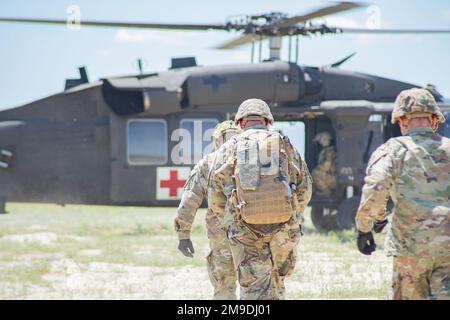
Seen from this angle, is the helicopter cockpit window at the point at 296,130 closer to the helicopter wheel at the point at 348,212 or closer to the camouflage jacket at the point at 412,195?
the helicopter wheel at the point at 348,212

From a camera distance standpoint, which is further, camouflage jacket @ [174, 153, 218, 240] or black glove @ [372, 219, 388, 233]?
camouflage jacket @ [174, 153, 218, 240]

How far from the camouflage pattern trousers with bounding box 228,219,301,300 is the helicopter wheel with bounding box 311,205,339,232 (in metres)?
7.16

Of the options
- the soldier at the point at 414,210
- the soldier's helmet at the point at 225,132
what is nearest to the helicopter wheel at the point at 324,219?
the soldier's helmet at the point at 225,132

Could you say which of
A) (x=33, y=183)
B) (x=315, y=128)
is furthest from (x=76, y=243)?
(x=315, y=128)

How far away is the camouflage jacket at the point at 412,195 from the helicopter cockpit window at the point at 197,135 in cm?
641

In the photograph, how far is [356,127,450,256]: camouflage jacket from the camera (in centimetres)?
440

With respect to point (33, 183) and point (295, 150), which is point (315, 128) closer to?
point (33, 183)

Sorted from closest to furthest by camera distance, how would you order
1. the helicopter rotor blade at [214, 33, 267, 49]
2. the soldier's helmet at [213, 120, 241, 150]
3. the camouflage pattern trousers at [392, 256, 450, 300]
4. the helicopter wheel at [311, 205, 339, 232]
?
1. the camouflage pattern trousers at [392, 256, 450, 300]
2. the soldier's helmet at [213, 120, 241, 150]
3. the helicopter rotor blade at [214, 33, 267, 49]
4. the helicopter wheel at [311, 205, 339, 232]

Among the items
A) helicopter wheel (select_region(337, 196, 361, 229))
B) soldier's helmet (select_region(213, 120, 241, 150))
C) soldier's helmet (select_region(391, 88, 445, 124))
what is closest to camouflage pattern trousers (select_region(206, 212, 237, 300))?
soldier's helmet (select_region(213, 120, 241, 150))

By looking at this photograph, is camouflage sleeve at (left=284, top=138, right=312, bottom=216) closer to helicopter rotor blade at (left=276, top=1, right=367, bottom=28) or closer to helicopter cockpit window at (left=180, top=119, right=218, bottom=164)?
helicopter rotor blade at (left=276, top=1, right=367, bottom=28)

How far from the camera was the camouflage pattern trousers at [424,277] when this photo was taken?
435 cm

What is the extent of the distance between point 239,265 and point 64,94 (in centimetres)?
705

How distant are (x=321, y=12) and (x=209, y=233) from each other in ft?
17.1

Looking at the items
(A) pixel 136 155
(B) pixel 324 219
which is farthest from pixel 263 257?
(B) pixel 324 219
